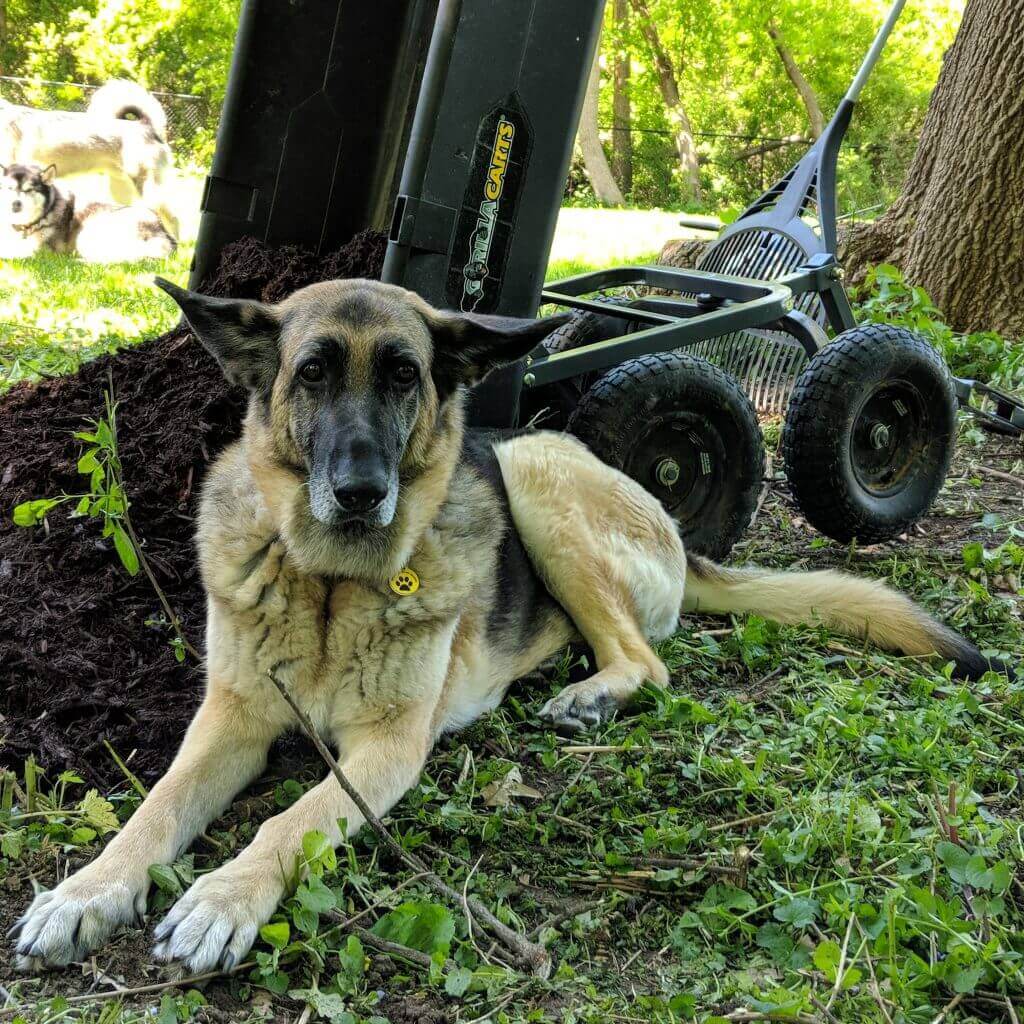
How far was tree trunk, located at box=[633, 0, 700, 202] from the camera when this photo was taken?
2955 centimetres

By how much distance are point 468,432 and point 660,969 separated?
2.09 m

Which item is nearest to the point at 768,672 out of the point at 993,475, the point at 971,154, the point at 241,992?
the point at 241,992

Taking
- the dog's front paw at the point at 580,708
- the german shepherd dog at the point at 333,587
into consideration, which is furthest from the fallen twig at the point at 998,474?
the dog's front paw at the point at 580,708

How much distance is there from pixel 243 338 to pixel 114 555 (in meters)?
1.12

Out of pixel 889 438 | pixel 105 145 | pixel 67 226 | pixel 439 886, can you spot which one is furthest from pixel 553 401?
pixel 105 145

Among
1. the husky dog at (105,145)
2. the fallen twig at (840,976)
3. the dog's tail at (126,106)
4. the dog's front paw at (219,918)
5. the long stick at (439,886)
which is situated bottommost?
the dog's front paw at (219,918)

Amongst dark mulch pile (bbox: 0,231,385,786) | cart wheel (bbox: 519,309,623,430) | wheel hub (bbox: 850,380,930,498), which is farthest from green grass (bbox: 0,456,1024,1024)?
cart wheel (bbox: 519,309,623,430)

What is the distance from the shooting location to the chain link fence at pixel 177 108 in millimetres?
21547

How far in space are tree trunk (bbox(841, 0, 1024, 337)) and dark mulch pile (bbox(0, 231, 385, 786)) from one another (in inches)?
195

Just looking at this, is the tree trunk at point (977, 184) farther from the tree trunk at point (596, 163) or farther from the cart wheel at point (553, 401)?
the tree trunk at point (596, 163)

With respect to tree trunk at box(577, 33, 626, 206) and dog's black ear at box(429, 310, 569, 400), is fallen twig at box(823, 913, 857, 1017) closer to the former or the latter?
dog's black ear at box(429, 310, 569, 400)

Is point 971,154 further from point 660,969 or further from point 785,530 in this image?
point 660,969

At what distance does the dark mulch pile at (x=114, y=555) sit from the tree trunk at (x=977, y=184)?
4.95 meters

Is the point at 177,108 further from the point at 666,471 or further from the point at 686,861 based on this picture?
the point at 686,861
